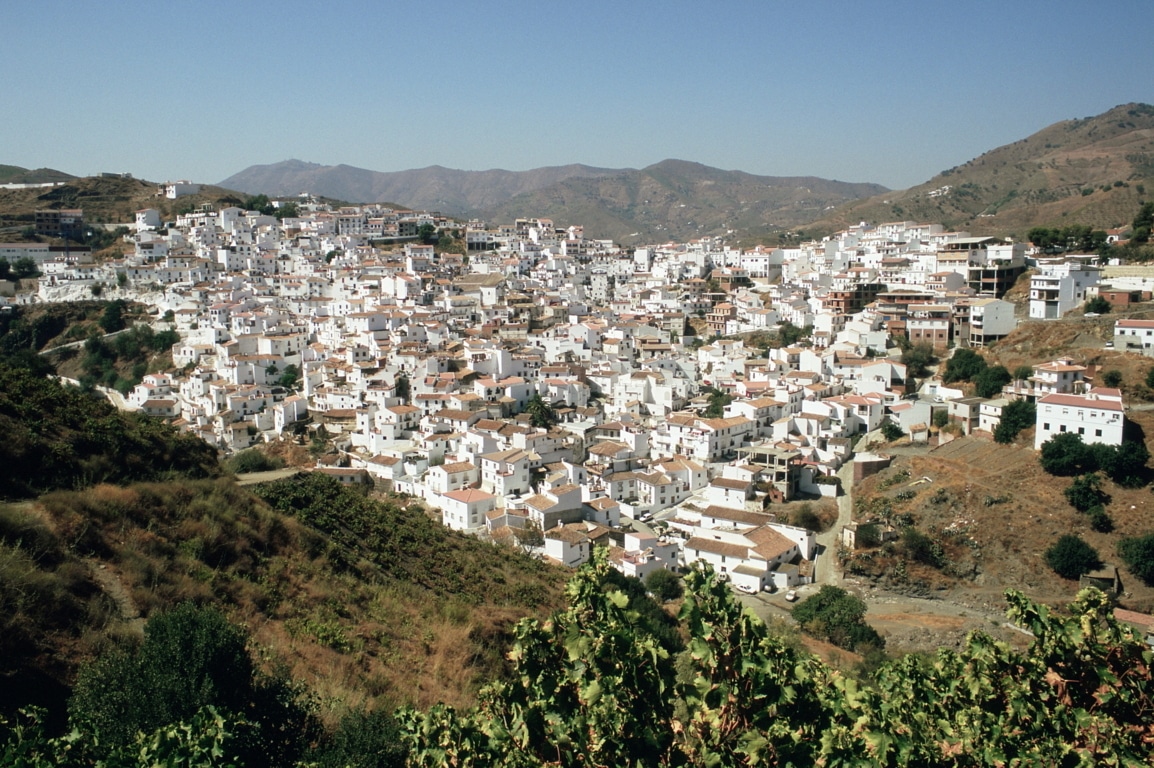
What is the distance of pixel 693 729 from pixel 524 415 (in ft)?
59.4

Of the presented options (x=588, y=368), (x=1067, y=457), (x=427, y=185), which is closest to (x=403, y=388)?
(x=588, y=368)

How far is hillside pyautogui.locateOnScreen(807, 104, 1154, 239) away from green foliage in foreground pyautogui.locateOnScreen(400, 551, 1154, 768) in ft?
123

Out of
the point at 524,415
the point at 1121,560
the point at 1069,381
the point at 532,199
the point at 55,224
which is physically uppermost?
the point at 532,199

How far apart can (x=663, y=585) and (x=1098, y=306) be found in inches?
660

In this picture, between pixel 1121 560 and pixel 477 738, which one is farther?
pixel 1121 560

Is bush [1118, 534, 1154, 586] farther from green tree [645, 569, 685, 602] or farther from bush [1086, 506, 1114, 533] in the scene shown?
green tree [645, 569, 685, 602]

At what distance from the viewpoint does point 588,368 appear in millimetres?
25312

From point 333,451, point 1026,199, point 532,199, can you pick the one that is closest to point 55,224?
point 333,451

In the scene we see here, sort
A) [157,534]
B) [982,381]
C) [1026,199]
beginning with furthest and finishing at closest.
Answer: [1026,199]
[982,381]
[157,534]

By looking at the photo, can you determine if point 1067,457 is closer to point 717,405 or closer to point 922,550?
point 922,550

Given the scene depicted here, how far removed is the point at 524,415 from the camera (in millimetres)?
21516

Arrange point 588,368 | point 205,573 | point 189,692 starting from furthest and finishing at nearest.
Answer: point 588,368 → point 205,573 → point 189,692

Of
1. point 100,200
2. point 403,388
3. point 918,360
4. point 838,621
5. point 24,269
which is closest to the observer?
point 838,621

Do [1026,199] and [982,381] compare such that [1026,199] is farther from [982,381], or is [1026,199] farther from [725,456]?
[725,456]
